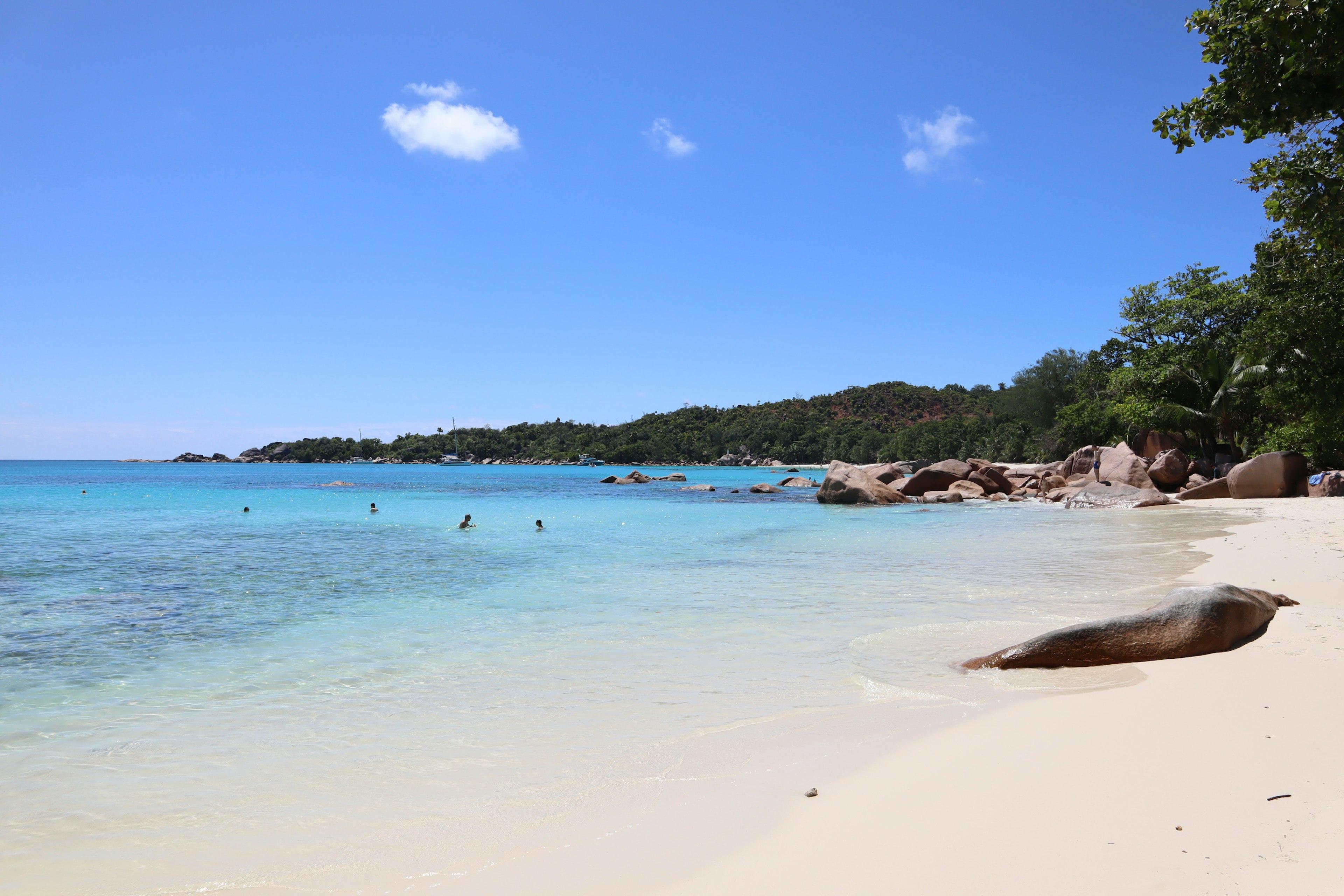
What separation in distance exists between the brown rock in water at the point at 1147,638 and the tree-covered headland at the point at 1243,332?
4286mm

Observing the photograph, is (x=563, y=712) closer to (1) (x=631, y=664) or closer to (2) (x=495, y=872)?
(1) (x=631, y=664)

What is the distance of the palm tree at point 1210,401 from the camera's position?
28500mm

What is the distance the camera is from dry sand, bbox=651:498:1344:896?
2.60 metres

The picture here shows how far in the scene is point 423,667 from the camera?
644cm

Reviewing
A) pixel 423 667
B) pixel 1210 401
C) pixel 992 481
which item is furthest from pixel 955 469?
pixel 423 667

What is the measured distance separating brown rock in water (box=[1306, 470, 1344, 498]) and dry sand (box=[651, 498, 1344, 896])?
68.9 feet

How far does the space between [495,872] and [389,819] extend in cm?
87

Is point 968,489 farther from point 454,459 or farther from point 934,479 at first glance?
point 454,459

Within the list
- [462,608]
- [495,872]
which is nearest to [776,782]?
[495,872]

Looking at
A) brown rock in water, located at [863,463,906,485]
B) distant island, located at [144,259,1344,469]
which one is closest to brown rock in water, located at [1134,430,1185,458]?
distant island, located at [144,259,1344,469]

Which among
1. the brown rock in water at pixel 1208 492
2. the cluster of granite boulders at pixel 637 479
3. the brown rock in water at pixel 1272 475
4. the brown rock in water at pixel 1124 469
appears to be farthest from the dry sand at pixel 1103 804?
the cluster of granite boulders at pixel 637 479

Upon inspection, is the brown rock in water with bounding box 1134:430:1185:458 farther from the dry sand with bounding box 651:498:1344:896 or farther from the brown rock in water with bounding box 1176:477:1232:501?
the dry sand with bounding box 651:498:1344:896

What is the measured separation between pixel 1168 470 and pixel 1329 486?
6.13 meters

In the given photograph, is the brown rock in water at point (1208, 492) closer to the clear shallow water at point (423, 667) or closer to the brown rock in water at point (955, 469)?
the clear shallow water at point (423, 667)
